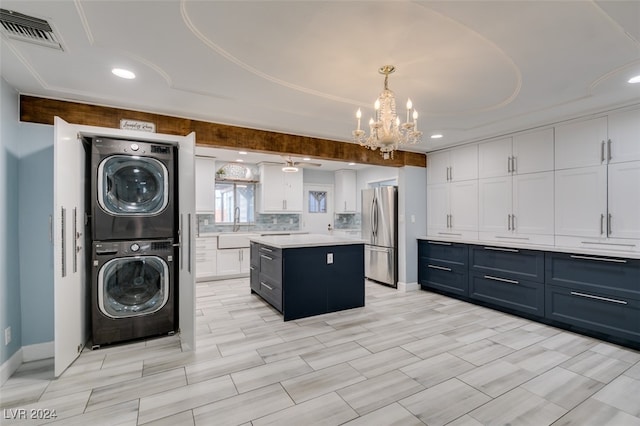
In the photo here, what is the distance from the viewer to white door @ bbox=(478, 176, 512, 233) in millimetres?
4047

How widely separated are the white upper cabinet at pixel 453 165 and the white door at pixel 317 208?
119 inches

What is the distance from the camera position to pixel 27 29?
176 cm

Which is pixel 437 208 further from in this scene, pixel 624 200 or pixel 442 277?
pixel 624 200

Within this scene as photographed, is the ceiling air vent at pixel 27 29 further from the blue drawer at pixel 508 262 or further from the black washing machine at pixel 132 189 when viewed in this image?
the blue drawer at pixel 508 262

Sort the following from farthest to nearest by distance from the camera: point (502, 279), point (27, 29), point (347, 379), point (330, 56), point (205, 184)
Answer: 1. point (205, 184)
2. point (502, 279)
3. point (347, 379)
4. point (330, 56)
5. point (27, 29)

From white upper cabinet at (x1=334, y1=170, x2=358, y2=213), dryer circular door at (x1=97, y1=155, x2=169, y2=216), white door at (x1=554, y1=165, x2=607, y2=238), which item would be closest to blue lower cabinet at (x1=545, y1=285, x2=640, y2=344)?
white door at (x1=554, y1=165, x2=607, y2=238)

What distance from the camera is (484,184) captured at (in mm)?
4316

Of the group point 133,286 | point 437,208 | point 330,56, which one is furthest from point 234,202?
point 330,56

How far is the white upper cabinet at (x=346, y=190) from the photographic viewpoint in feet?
24.1

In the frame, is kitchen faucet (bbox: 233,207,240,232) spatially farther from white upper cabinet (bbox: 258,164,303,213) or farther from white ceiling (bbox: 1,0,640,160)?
white ceiling (bbox: 1,0,640,160)

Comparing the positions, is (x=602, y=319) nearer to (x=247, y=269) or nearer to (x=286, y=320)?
(x=286, y=320)

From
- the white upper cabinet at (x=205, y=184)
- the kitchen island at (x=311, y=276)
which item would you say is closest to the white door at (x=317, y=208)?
the white upper cabinet at (x=205, y=184)

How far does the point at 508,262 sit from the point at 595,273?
86cm

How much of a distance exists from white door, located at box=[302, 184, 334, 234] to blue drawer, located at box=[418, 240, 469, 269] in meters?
3.02
